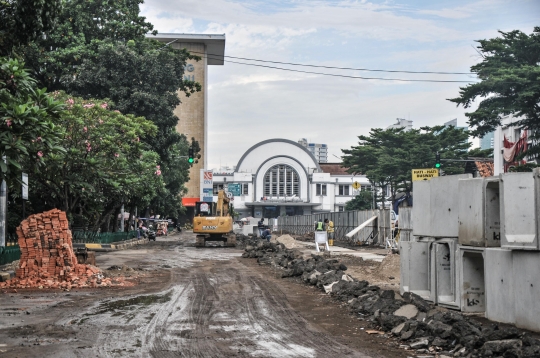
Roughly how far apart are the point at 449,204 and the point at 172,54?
105ft

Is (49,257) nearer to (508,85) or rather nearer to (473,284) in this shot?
(473,284)

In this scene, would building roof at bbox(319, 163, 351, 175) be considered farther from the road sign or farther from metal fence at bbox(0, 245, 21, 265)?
metal fence at bbox(0, 245, 21, 265)

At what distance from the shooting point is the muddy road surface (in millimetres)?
8820

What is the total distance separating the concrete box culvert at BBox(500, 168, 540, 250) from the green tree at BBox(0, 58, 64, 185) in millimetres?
7807

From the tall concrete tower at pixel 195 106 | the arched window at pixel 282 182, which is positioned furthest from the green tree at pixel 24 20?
the arched window at pixel 282 182

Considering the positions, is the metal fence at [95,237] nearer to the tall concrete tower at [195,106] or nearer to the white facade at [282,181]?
the tall concrete tower at [195,106]

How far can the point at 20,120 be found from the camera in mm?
11547

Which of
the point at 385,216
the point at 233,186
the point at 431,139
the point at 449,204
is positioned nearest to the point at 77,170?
the point at 385,216

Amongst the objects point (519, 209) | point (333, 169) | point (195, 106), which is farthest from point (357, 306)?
point (333, 169)

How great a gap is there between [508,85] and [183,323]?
1054 inches

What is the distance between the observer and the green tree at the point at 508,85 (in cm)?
3256

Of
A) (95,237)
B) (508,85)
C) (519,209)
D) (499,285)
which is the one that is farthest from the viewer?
(95,237)

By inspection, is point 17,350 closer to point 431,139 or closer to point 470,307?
point 470,307

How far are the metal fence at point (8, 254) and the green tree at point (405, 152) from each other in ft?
107
